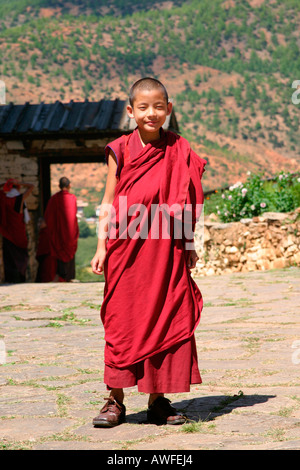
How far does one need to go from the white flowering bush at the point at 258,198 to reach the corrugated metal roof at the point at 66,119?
167cm

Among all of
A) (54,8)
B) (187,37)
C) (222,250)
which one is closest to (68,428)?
(222,250)

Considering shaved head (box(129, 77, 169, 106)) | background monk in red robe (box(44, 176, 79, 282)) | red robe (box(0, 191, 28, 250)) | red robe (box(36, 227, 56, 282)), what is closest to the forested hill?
red robe (box(36, 227, 56, 282))

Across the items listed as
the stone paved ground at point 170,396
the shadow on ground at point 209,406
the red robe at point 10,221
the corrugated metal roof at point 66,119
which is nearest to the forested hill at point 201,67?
the corrugated metal roof at point 66,119

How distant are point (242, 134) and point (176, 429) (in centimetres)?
6370

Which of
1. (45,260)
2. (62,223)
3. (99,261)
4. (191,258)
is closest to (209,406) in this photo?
(191,258)

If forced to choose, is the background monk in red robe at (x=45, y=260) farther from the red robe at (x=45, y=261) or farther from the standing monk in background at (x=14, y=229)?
the standing monk in background at (x=14, y=229)

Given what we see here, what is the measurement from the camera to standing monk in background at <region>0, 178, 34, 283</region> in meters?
11.2

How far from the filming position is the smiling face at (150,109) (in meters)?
3.22

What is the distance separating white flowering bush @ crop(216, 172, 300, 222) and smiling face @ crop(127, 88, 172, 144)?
26.8ft

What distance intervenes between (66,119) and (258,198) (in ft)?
11.7

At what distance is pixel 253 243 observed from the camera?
1098cm

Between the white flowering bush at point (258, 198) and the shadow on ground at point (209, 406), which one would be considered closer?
the shadow on ground at point (209, 406)

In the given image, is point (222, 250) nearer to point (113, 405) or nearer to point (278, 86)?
point (113, 405)

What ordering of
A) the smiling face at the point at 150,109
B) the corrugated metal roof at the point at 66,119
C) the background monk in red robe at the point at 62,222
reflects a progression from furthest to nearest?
the background monk in red robe at the point at 62,222
the corrugated metal roof at the point at 66,119
the smiling face at the point at 150,109
